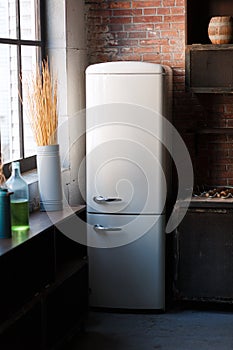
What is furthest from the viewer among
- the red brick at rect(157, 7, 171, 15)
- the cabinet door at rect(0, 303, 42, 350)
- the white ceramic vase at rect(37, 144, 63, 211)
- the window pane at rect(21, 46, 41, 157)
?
the red brick at rect(157, 7, 171, 15)

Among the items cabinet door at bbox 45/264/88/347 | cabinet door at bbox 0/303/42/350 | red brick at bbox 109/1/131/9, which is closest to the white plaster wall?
red brick at bbox 109/1/131/9

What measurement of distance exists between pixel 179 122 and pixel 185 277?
1.29 meters

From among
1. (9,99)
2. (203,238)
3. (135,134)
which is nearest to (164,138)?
(135,134)

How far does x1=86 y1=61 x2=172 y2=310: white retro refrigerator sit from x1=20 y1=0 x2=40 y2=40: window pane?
1.70 ft

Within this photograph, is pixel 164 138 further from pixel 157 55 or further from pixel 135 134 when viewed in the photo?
pixel 157 55

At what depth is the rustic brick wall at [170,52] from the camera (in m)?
5.86

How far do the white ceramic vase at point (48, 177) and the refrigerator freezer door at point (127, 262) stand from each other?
0.74 meters

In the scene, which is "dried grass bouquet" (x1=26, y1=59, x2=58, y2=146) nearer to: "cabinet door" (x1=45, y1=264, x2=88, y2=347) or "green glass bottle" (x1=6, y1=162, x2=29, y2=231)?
"green glass bottle" (x1=6, y1=162, x2=29, y2=231)

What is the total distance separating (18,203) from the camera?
421 cm

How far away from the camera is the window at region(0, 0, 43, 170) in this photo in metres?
4.93

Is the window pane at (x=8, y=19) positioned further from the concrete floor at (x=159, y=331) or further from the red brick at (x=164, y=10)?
the concrete floor at (x=159, y=331)

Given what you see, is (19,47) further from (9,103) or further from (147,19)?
(147,19)

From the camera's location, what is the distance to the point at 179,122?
19.5ft

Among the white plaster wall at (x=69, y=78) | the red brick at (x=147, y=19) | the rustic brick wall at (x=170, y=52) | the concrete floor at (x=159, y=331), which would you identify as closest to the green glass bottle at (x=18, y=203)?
the concrete floor at (x=159, y=331)
